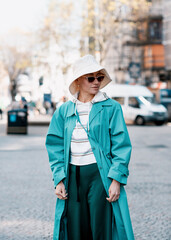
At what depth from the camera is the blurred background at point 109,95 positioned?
219 inches

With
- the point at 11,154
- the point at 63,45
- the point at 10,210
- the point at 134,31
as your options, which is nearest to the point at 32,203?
the point at 10,210

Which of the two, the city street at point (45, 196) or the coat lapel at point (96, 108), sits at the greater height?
the coat lapel at point (96, 108)

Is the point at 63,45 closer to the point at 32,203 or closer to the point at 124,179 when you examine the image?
the point at 32,203

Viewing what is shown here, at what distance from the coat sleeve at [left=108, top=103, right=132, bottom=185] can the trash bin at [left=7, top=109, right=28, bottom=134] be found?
606 inches

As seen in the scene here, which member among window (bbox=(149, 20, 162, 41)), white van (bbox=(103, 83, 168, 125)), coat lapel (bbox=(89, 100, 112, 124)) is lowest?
white van (bbox=(103, 83, 168, 125))

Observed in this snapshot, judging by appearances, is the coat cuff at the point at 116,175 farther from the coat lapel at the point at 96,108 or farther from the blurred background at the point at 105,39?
the blurred background at the point at 105,39

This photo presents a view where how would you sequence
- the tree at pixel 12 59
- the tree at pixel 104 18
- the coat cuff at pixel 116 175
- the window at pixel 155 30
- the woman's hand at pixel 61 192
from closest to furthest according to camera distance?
the coat cuff at pixel 116 175 → the woman's hand at pixel 61 192 → the tree at pixel 104 18 → the window at pixel 155 30 → the tree at pixel 12 59

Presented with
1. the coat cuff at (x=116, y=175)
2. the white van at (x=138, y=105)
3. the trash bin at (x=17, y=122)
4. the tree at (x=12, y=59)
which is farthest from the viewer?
the tree at (x=12, y=59)

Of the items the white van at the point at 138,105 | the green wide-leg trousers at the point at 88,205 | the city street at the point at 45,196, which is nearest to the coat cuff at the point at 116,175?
the green wide-leg trousers at the point at 88,205

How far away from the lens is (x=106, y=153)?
3.05 meters

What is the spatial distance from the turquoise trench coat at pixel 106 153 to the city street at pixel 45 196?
1614mm

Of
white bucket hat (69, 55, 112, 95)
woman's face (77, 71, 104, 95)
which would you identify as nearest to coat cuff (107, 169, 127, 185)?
woman's face (77, 71, 104, 95)

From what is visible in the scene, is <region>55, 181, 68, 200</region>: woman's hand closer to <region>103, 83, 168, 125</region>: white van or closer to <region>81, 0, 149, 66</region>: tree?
<region>103, 83, 168, 125</region>: white van

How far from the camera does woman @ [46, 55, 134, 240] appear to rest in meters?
3.02
